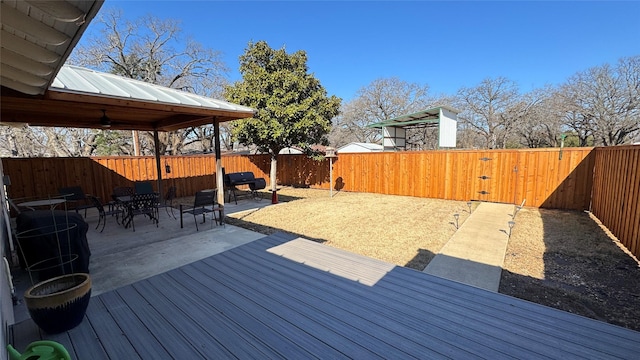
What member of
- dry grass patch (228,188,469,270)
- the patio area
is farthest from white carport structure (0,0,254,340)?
dry grass patch (228,188,469,270)

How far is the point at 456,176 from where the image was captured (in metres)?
9.05

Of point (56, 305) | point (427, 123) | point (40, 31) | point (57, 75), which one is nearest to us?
point (40, 31)

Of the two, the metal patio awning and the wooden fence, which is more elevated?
the metal patio awning

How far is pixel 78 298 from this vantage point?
207 centimetres

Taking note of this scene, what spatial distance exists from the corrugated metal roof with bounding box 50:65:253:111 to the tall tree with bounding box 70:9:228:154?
1491 cm

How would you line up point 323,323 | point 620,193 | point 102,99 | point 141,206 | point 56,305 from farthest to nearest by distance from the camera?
point 141,206, point 620,193, point 102,99, point 323,323, point 56,305

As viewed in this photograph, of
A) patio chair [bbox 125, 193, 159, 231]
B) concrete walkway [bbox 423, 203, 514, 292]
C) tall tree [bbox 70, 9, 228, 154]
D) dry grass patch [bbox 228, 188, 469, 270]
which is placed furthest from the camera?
tall tree [bbox 70, 9, 228, 154]

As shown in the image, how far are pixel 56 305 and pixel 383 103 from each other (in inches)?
1127

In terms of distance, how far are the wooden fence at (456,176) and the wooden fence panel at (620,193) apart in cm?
2

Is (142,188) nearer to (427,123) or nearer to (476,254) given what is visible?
(476,254)

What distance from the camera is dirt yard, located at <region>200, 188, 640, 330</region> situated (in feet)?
10.2

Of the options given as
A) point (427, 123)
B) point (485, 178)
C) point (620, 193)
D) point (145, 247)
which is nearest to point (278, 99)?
point (145, 247)

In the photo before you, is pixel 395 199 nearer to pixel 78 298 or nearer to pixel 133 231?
pixel 133 231

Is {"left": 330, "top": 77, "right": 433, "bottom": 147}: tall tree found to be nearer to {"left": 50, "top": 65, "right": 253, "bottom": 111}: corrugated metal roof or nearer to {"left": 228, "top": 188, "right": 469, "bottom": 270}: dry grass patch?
{"left": 228, "top": 188, "right": 469, "bottom": 270}: dry grass patch
